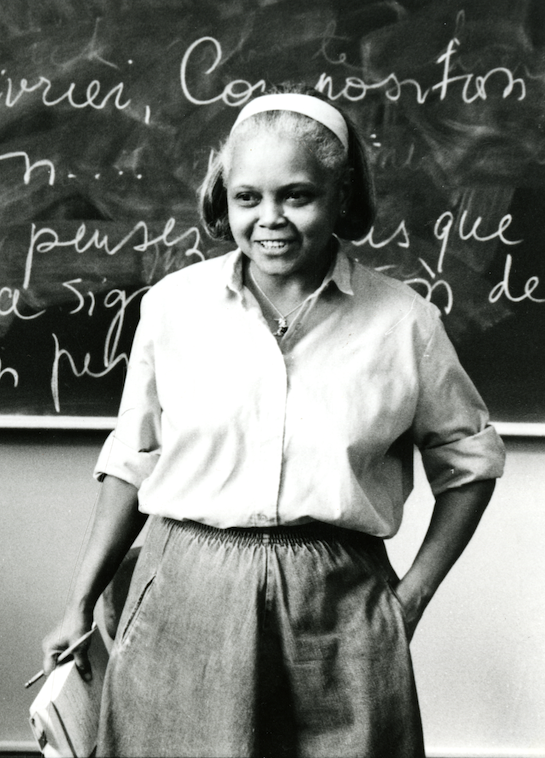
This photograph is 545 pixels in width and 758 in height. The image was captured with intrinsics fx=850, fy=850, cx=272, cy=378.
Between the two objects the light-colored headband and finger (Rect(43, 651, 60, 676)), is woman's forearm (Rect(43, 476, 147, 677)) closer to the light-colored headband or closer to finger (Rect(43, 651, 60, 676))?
finger (Rect(43, 651, 60, 676))

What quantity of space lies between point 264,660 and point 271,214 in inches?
20.8

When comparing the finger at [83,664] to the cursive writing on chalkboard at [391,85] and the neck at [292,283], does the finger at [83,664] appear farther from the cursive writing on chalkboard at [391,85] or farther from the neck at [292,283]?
the cursive writing on chalkboard at [391,85]

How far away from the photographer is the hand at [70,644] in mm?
1090

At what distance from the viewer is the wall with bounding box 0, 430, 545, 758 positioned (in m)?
1.88

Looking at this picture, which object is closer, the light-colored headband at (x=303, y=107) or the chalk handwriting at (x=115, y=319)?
the light-colored headband at (x=303, y=107)

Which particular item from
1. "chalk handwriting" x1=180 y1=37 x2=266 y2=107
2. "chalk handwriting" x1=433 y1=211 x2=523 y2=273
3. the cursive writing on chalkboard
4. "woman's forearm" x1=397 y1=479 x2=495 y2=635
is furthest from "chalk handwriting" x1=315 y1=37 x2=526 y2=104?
"woman's forearm" x1=397 y1=479 x2=495 y2=635

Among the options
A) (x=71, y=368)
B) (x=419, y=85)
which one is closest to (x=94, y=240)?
(x=71, y=368)

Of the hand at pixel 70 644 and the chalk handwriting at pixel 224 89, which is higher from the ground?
the chalk handwriting at pixel 224 89

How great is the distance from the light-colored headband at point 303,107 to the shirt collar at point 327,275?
155 millimetres

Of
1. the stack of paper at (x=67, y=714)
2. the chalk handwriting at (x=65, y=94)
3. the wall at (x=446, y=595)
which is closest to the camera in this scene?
the stack of paper at (x=67, y=714)

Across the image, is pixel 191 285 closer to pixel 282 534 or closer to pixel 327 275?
pixel 327 275

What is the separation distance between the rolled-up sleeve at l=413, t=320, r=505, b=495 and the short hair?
0.61 ft

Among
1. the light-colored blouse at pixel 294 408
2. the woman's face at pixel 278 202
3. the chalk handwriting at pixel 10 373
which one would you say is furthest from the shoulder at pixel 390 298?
the chalk handwriting at pixel 10 373

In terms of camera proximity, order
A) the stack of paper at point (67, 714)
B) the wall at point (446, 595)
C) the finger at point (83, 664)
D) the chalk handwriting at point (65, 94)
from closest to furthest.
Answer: the stack of paper at point (67, 714)
the finger at point (83, 664)
the chalk handwriting at point (65, 94)
the wall at point (446, 595)
